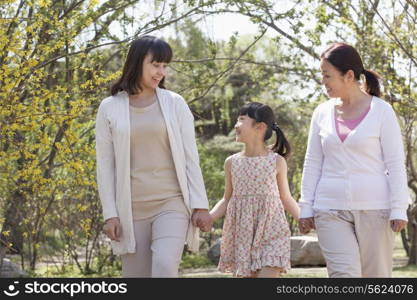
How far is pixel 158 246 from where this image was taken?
5.20 m

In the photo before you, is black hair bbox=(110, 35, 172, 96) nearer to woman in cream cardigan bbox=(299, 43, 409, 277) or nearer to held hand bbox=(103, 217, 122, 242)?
held hand bbox=(103, 217, 122, 242)

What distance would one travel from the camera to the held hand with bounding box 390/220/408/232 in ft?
17.3

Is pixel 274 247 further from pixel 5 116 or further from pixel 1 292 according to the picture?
pixel 5 116

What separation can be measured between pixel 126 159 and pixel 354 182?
1.32 m

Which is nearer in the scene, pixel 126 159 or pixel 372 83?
pixel 126 159

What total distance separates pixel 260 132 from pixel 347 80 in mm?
1505

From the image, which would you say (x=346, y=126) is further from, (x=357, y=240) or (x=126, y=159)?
(x=126, y=159)

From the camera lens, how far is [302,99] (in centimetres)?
1383

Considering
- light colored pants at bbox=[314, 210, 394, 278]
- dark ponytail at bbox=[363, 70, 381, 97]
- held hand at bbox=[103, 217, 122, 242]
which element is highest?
dark ponytail at bbox=[363, 70, 381, 97]

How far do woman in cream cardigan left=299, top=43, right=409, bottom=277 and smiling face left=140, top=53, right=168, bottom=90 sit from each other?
0.97 m

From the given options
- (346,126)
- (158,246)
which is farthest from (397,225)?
(158,246)

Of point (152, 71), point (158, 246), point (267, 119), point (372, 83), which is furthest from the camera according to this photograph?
point (267, 119)

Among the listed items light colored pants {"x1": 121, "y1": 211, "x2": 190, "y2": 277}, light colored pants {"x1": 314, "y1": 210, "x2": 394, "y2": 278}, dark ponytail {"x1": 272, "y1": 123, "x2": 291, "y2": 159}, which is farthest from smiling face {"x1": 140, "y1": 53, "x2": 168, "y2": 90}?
dark ponytail {"x1": 272, "y1": 123, "x2": 291, "y2": 159}

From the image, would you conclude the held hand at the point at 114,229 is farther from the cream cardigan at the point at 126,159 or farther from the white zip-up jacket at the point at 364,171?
the white zip-up jacket at the point at 364,171
